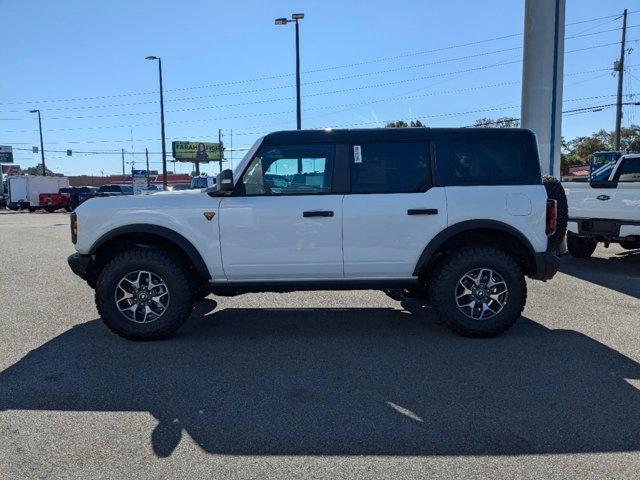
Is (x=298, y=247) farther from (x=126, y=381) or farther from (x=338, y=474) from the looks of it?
(x=338, y=474)

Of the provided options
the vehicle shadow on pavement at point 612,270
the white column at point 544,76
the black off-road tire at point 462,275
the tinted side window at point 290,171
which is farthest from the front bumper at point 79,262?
the white column at point 544,76

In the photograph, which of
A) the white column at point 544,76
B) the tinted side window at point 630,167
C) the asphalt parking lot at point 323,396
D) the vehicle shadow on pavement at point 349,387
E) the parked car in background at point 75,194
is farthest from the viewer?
the parked car in background at point 75,194

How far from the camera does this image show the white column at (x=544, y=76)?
11031mm

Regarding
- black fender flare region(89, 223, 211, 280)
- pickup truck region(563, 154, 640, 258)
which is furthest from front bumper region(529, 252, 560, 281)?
pickup truck region(563, 154, 640, 258)

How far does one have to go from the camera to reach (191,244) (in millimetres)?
5133

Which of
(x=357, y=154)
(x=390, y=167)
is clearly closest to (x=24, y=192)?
(x=357, y=154)

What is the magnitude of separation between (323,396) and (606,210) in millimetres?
6970

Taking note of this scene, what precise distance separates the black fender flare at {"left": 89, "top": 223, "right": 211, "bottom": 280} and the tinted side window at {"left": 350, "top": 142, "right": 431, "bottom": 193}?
1663 millimetres

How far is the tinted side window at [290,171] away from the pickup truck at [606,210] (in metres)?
5.83

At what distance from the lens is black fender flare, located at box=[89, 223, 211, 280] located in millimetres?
5098

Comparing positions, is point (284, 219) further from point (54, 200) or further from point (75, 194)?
point (54, 200)

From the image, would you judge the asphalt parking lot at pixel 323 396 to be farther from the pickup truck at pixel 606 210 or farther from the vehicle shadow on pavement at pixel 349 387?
the pickup truck at pixel 606 210

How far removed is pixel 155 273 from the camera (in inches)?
202

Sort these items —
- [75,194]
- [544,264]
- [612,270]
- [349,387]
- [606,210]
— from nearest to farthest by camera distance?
[349,387] → [544,264] → [606,210] → [612,270] → [75,194]
